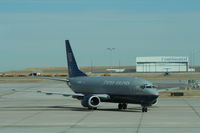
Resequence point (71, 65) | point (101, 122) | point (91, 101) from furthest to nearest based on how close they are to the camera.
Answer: point (71, 65)
point (91, 101)
point (101, 122)

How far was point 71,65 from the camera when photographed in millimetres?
54688

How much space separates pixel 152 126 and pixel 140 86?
12457mm

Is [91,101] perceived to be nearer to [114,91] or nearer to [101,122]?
[114,91]

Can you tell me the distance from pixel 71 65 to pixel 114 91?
29.7 ft

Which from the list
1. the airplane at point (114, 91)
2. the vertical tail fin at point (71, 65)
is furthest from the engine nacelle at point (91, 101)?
the vertical tail fin at point (71, 65)

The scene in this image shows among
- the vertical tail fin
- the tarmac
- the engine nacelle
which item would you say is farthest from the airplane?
the tarmac

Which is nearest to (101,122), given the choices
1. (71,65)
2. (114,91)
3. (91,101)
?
(91,101)

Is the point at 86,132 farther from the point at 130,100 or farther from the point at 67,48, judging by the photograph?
the point at 67,48

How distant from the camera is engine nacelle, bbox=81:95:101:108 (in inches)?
1849

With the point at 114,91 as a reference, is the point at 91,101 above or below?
below

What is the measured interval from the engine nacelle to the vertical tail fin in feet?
22.8

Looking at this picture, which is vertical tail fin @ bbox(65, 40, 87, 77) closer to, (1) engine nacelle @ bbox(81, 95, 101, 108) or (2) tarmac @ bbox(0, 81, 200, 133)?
(1) engine nacelle @ bbox(81, 95, 101, 108)

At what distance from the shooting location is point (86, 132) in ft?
97.1

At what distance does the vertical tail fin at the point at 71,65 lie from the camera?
2135 inches
